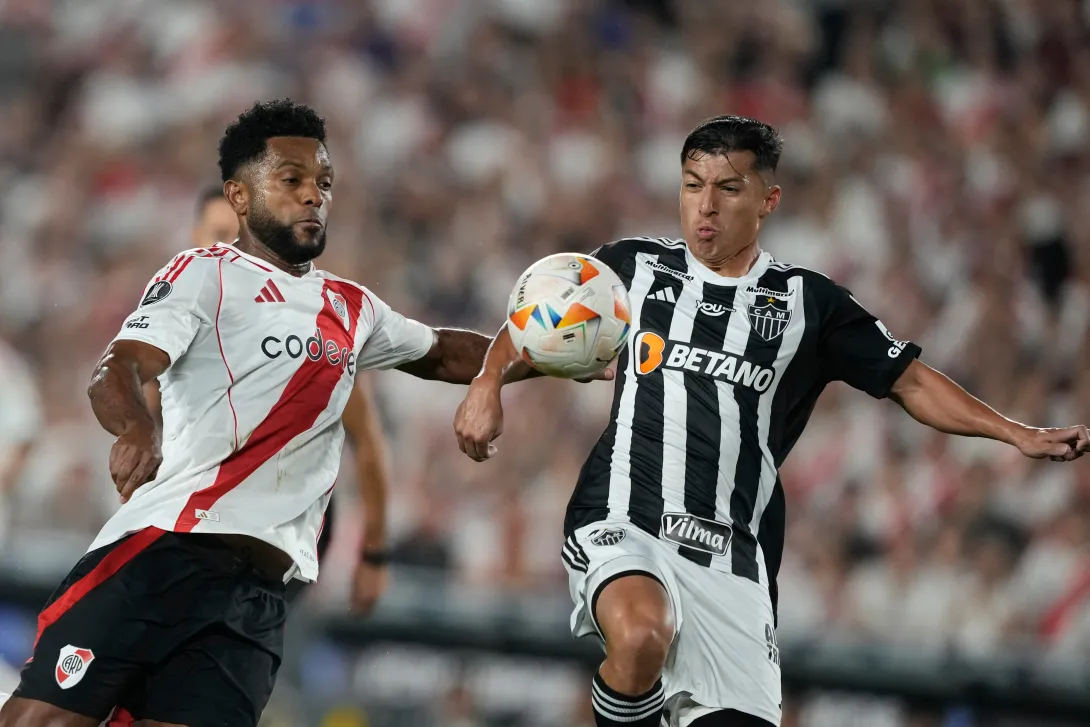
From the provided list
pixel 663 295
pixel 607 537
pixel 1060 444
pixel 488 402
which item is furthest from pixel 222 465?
pixel 1060 444

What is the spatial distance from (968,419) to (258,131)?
101 inches

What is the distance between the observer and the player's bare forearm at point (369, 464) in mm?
5957

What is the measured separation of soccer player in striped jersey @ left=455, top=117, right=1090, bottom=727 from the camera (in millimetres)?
4711

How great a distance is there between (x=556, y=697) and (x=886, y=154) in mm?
5851

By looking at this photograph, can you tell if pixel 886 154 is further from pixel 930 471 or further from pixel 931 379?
pixel 931 379

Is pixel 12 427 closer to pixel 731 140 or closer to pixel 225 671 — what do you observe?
pixel 225 671

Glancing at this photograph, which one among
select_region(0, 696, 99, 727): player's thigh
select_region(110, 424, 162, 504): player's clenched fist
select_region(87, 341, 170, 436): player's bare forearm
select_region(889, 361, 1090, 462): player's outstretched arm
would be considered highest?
select_region(889, 361, 1090, 462): player's outstretched arm

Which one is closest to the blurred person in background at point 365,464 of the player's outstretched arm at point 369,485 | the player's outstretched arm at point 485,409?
the player's outstretched arm at point 369,485

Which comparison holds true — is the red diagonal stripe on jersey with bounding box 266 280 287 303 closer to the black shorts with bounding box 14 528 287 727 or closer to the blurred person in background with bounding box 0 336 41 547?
the black shorts with bounding box 14 528 287 727

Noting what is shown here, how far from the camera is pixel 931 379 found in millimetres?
5184

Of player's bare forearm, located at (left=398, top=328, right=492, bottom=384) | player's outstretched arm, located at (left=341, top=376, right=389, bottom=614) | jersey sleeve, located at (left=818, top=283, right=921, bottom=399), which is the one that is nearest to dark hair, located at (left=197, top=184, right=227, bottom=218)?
player's outstretched arm, located at (left=341, top=376, right=389, bottom=614)

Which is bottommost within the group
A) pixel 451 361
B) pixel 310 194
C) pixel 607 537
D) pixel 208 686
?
pixel 208 686

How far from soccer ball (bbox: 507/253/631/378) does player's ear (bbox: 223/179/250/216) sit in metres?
0.91

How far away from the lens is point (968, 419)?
5.04 metres
